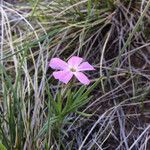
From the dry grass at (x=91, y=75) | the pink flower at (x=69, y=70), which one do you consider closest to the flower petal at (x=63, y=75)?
the pink flower at (x=69, y=70)

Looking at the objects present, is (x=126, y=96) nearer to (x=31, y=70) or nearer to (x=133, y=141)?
(x=133, y=141)

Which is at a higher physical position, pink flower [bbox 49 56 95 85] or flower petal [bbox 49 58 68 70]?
flower petal [bbox 49 58 68 70]

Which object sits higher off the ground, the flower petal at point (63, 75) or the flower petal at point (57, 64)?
the flower petal at point (57, 64)

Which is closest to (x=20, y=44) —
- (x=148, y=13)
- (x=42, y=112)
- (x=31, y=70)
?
(x=31, y=70)

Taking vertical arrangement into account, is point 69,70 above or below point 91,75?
above

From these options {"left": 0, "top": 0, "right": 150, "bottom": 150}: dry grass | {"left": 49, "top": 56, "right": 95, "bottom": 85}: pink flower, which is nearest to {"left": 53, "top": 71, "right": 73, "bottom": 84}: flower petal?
{"left": 49, "top": 56, "right": 95, "bottom": 85}: pink flower

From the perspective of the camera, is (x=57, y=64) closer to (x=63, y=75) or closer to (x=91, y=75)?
(x=63, y=75)

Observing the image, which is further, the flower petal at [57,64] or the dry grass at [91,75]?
the dry grass at [91,75]

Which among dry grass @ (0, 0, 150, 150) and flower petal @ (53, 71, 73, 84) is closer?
flower petal @ (53, 71, 73, 84)

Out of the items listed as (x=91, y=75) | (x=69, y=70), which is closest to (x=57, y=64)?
(x=69, y=70)

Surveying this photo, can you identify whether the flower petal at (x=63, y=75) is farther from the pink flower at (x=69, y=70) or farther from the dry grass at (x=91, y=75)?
the dry grass at (x=91, y=75)

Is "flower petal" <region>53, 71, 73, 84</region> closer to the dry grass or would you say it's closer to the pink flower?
the pink flower

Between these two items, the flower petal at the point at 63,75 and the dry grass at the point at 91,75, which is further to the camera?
the dry grass at the point at 91,75
